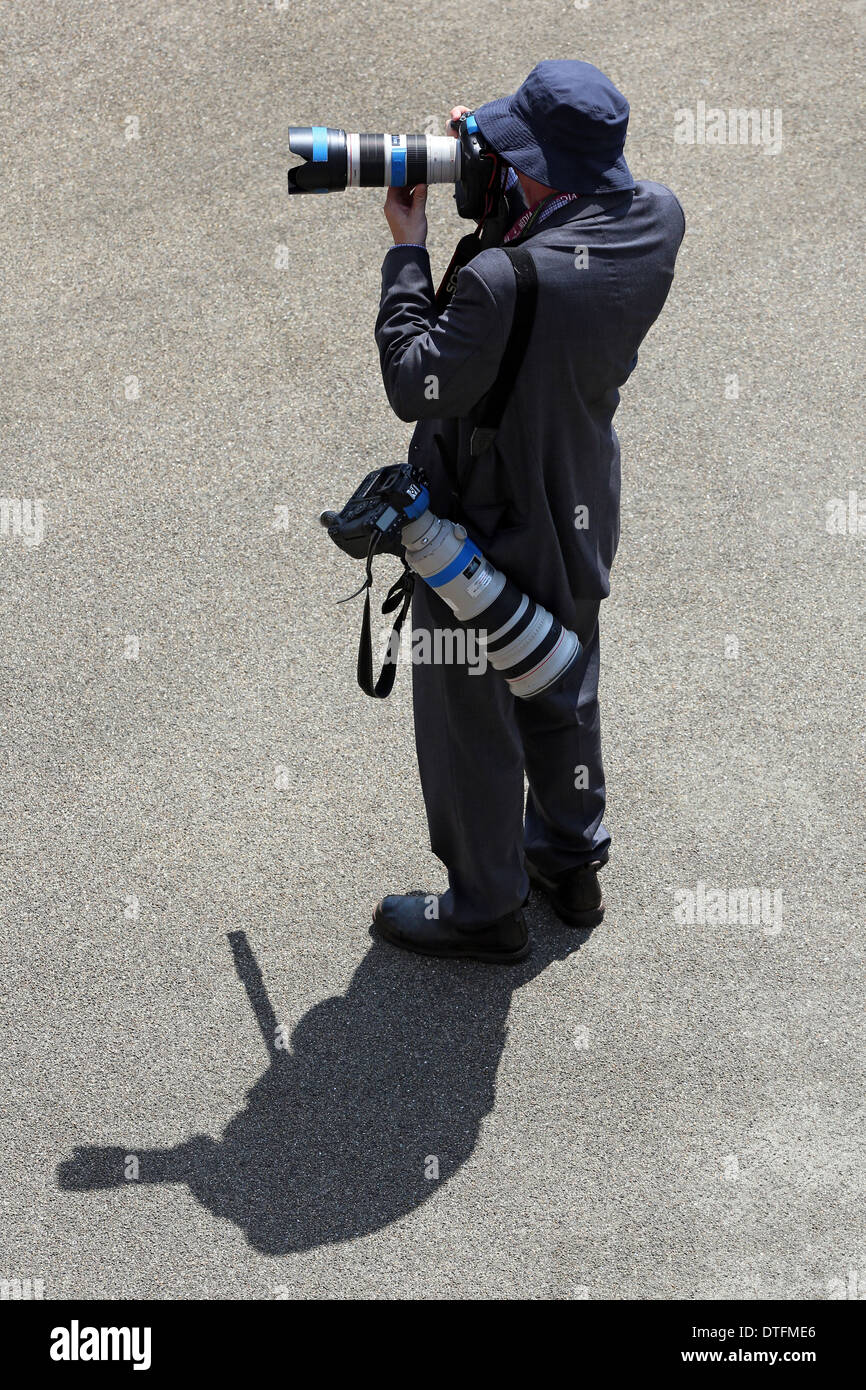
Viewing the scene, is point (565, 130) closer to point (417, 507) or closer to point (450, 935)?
point (417, 507)

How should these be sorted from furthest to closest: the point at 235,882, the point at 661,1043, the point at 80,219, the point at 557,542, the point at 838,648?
the point at 80,219, the point at 838,648, the point at 235,882, the point at 661,1043, the point at 557,542

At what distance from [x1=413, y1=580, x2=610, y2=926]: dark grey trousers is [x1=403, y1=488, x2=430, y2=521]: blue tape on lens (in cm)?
32

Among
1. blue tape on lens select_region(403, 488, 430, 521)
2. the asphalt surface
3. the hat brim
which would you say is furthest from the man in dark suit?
the asphalt surface

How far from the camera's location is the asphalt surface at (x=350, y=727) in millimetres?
3502

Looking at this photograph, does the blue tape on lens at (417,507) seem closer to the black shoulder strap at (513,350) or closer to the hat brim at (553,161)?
the black shoulder strap at (513,350)

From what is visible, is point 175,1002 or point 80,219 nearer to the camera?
point 175,1002

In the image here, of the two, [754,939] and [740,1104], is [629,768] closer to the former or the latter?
[754,939]

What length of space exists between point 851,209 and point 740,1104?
3.76m

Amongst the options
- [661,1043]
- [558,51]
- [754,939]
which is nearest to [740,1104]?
[661,1043]

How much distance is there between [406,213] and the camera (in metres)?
3.23

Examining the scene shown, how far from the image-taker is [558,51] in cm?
634

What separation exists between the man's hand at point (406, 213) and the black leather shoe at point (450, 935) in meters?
1.66

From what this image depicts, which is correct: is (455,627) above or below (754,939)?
above

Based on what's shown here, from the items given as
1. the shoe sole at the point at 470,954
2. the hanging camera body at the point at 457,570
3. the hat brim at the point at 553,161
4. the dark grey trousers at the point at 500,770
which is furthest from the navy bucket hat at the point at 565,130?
the shoe sole at the point at 470,954
